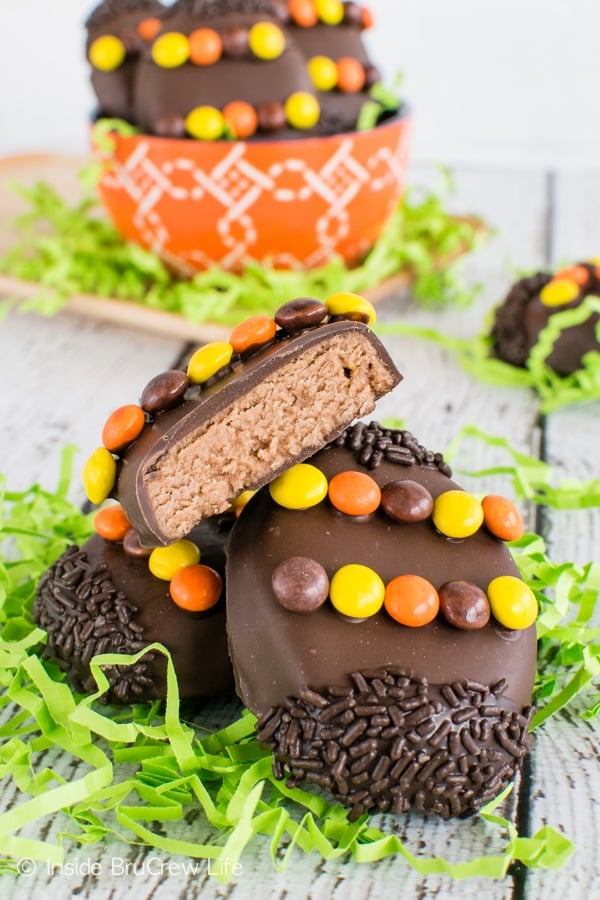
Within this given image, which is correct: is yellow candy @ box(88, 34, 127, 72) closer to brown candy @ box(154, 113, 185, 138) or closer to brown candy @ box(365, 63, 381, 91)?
brown candy @ box(154, 113, 185, 138)

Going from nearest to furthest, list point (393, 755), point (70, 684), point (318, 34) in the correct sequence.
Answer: point (393, 755), point (70, 684), point (318, 34)

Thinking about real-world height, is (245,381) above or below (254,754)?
above

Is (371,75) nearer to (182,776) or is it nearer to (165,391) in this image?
(165,391)

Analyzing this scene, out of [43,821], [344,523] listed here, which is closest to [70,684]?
[43,821]

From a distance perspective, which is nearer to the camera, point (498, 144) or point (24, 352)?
point (24, 352)

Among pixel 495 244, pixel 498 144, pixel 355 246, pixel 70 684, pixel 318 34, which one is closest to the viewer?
pixel 70 684

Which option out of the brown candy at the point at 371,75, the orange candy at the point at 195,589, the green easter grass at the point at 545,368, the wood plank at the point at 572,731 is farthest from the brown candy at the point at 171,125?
the orange candy at the point at 195,589

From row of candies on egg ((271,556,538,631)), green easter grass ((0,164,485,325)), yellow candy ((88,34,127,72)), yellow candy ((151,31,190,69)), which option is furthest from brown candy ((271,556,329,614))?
yellow candy ((88,34,127,72))

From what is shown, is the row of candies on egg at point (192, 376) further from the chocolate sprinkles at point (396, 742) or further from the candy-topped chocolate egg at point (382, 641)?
the chocolate sprinkles at point (396, 742)

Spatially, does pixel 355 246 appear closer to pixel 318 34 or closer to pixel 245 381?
pixel 318 34
